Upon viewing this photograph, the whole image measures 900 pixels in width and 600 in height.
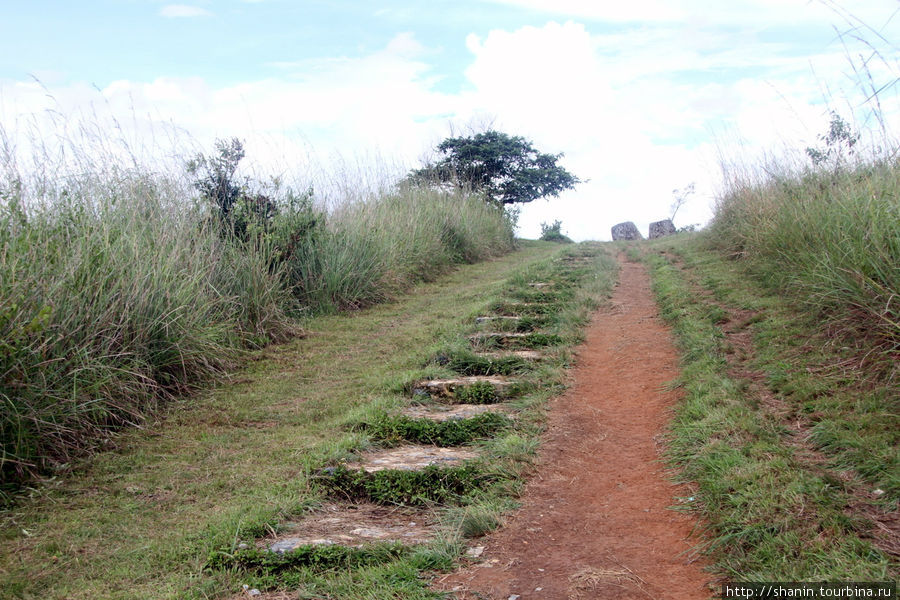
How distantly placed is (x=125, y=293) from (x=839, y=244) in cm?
558

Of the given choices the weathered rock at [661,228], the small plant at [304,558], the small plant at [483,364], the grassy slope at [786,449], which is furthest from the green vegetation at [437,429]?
the weathered rock at [661,228]

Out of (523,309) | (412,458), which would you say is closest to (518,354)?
(523,309)

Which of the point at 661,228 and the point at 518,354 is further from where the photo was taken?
the point at 661,228

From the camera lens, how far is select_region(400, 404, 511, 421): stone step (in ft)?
15.7

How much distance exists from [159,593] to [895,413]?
12.7ft

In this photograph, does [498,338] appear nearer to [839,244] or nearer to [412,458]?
[412,458]

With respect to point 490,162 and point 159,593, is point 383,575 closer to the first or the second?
point 159,593

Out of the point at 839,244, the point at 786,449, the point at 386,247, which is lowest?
the point at 786,449

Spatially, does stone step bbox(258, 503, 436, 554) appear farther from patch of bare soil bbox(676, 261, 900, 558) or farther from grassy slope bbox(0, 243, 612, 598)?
patch of bare soil bbox(676, 261, 900, 558)

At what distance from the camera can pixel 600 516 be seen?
11.2 ft

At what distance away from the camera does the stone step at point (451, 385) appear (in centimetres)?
528

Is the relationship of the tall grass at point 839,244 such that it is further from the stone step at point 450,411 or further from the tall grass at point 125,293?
the tall grass at point 125,293

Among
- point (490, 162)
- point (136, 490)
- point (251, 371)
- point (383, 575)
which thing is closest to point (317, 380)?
point (251, 371)

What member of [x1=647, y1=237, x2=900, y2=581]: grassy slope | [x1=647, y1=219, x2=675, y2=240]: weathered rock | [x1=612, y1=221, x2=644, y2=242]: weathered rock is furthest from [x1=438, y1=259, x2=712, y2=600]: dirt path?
[x1=612, y1=221, x2=644, y2=242]: weathered rock
